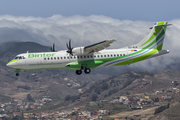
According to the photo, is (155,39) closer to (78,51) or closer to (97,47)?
(97,47)

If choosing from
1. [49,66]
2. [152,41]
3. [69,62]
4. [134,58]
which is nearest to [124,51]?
[134,58]

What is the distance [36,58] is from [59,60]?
4837 mm

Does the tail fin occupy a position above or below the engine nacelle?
above

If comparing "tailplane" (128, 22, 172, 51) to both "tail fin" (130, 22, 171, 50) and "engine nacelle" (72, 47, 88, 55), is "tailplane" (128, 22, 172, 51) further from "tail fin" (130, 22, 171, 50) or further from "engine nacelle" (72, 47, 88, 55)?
"engine nacelle" (72, 47, 88, 55)

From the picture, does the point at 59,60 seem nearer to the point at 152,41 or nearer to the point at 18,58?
the point at 18,58

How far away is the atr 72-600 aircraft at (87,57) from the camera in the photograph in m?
61.8

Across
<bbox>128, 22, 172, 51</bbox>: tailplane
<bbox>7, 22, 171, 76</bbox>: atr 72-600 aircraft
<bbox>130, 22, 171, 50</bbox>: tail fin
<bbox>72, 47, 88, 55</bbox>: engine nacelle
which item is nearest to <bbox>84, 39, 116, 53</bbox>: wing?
<bbox>7, 22, 171, 76</bbox>: atr 72-600 aircraft

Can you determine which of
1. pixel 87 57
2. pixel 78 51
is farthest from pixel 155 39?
pixel 78 51

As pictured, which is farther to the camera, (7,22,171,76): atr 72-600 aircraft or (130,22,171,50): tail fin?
(130,22,171,50): tail fin

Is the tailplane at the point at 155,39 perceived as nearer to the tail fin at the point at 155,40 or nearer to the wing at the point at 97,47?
the tail fin at the point at 155,40

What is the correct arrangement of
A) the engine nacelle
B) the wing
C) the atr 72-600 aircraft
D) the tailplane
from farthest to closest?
the tailplane → the atr 72-600 aircraft → the engine nacelle → the wing

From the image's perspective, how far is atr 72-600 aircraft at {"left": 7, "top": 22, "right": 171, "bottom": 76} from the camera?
61.8 m

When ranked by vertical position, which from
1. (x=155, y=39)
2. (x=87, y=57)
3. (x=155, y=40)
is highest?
(x=155, y=39)

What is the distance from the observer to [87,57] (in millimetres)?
63625
